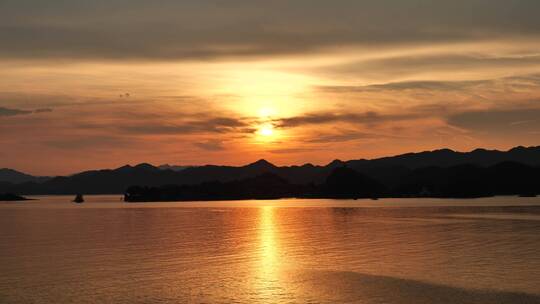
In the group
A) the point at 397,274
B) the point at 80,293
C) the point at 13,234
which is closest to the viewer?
the point at 80,293

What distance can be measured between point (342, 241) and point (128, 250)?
29584mm

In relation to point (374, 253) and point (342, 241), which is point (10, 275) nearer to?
point (374, 253)

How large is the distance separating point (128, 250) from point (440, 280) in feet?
135

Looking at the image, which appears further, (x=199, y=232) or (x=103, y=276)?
(x=199, y=232)

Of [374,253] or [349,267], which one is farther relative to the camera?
[374,253]

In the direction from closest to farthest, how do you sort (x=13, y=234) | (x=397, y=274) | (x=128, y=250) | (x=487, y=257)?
(x=397, y=274), (x=487, y=257), (x=128, y=250), (x=13, y=234)

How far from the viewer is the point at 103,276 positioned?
2014 inches

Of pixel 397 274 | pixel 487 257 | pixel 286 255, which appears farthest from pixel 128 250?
pixel 487 257

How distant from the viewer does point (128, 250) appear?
73.1 meters

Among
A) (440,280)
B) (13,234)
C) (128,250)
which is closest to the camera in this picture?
(440,280)

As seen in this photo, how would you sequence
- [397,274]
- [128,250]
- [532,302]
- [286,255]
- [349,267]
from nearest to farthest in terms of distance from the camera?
[532,302]
[397,274]
[349,267]
[286,255]
[128,250]

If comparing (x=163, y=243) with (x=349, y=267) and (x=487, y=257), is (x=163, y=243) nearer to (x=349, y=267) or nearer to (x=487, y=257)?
(x=349, y=267)

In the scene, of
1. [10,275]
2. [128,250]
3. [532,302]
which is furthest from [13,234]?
[532,302]

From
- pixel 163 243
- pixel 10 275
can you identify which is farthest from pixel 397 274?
pixel 163 243
